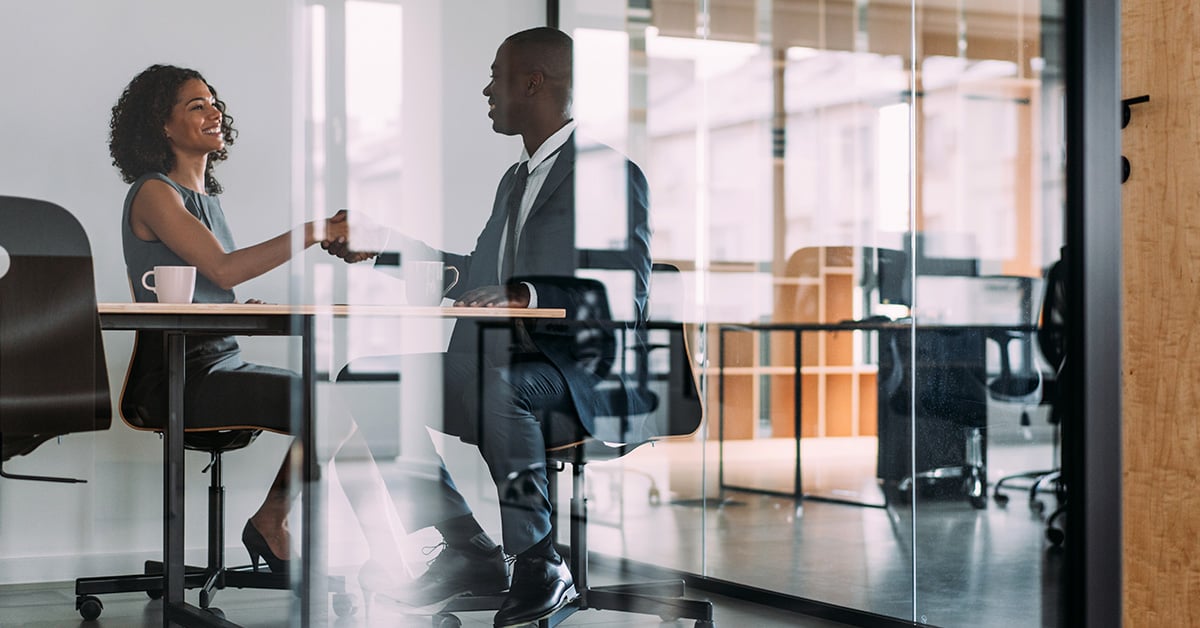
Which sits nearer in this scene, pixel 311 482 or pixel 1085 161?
pixel 311 482

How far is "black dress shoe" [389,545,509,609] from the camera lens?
204 cm

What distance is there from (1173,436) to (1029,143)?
0.70 metres

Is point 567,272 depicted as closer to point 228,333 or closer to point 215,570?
point 228,333

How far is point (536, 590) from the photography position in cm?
211

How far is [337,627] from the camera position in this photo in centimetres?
204

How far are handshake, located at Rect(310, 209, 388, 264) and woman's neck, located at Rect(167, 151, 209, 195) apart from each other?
0.19 meters

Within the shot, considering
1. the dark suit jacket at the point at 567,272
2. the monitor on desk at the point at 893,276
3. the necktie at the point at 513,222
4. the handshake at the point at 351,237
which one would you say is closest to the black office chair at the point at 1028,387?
the monitor on desk at the point at 893,276

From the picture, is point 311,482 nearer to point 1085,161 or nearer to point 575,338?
point 575,338

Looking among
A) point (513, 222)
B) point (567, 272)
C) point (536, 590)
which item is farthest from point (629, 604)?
point (513, 222)

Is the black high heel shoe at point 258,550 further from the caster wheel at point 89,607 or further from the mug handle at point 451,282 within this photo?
the mug handle at point 451,282

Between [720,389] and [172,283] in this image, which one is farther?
[720,389]

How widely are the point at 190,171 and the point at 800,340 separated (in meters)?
1.12

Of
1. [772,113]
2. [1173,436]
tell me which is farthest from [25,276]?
[1173,436]

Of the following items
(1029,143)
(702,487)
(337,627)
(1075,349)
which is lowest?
(337,627)
